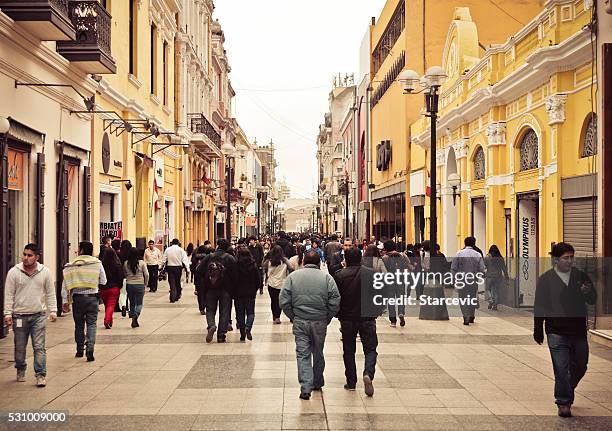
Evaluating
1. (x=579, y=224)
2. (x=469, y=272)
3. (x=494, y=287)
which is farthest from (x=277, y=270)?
(x=579, y=224)

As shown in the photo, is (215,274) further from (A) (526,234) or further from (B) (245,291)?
(A) (526,234)

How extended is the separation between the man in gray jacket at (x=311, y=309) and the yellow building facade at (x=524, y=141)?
24.0 feet

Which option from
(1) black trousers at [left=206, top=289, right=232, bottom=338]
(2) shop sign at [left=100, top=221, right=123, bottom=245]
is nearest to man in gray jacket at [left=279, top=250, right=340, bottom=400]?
(1) black trousers at [left=206, top=289, right=232, bottom=338]

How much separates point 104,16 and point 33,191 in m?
4.72

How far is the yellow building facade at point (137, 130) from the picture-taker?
2128cm

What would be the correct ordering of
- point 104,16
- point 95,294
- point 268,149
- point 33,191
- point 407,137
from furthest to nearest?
point 268,149 < point 407,137 < point 104,16 < point 33,191 < point 95,294

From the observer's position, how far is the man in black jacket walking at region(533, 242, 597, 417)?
7941 millimetres

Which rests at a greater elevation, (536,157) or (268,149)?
(268,149)

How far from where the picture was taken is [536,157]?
737 inches

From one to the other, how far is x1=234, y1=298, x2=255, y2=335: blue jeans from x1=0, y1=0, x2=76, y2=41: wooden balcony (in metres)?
5.73

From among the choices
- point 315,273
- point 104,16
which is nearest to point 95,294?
point 315,273

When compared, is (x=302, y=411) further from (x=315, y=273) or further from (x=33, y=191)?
(x=33, y=191)

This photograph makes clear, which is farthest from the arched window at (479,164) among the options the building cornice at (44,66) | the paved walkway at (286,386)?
the building cornice at (44,66)

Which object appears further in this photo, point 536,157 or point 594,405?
point 536,157
